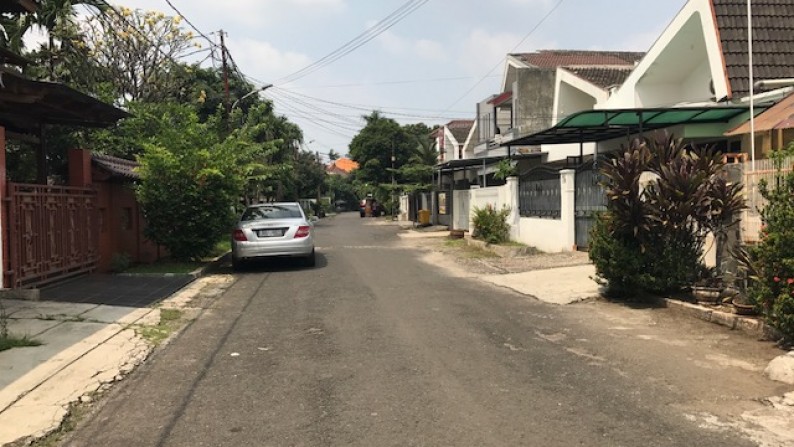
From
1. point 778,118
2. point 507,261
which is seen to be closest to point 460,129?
point 507,261

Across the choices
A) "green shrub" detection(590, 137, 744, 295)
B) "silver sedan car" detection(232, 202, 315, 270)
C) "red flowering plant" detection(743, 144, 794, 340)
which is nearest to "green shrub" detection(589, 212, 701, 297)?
"green shrub" detection(590, 137, 744, 295)

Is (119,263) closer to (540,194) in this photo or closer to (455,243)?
(540,194)

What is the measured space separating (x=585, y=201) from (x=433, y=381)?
1074cm

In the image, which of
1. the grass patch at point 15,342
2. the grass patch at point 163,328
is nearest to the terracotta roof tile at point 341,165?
the grass patch at point 163,328

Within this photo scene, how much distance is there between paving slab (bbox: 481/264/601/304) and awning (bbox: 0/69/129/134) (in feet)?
26.1

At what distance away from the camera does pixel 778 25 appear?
49.3ft

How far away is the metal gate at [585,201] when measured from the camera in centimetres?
1458

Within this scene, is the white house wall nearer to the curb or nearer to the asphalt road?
the curb

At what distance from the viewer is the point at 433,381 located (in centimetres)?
558

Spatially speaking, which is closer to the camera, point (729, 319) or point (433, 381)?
point (433, 381)

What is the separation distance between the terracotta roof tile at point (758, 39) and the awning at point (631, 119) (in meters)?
0.77

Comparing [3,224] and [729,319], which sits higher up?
[3,224]

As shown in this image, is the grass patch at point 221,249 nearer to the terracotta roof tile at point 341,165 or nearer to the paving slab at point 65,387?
the paving slab at point 65,387

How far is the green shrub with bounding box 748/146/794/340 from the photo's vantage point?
20.5 feet
